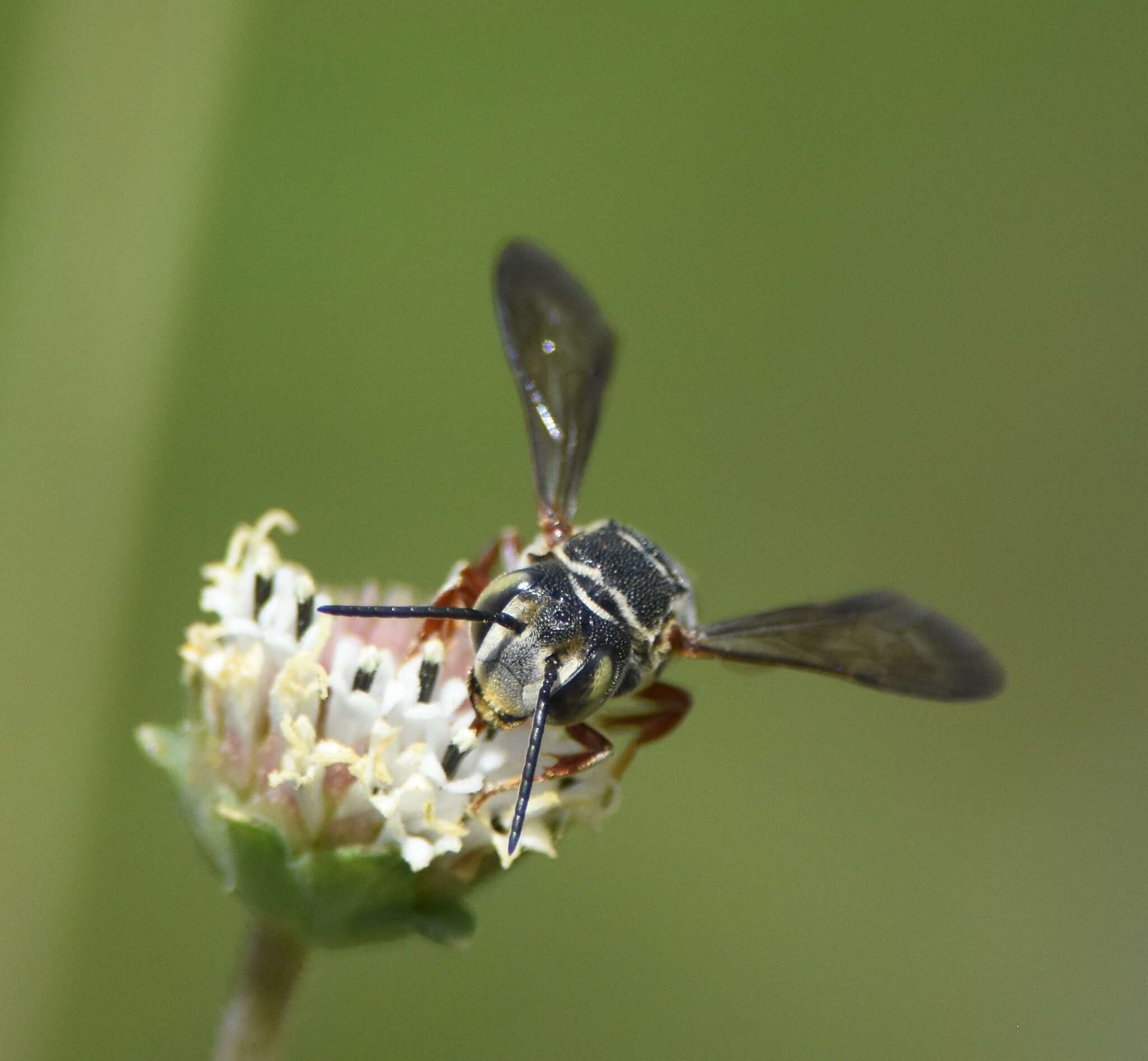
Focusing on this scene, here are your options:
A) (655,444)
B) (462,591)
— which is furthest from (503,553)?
(655,444)

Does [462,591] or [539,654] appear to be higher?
[462,591]

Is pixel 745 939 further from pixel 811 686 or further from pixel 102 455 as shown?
pixel 102 455

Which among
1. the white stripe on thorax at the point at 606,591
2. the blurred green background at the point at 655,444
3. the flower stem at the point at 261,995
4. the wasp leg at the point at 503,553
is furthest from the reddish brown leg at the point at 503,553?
the blurred green background at the point at 655,444

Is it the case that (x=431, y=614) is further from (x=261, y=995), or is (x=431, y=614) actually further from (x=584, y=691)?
(x=261, y=995)

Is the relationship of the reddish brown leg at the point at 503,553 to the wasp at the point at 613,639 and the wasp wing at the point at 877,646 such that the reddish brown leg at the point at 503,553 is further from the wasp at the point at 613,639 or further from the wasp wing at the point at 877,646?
the wasp wing at the point at 877,646

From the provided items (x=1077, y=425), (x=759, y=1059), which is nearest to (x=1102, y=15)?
(x=1077, y=425)
